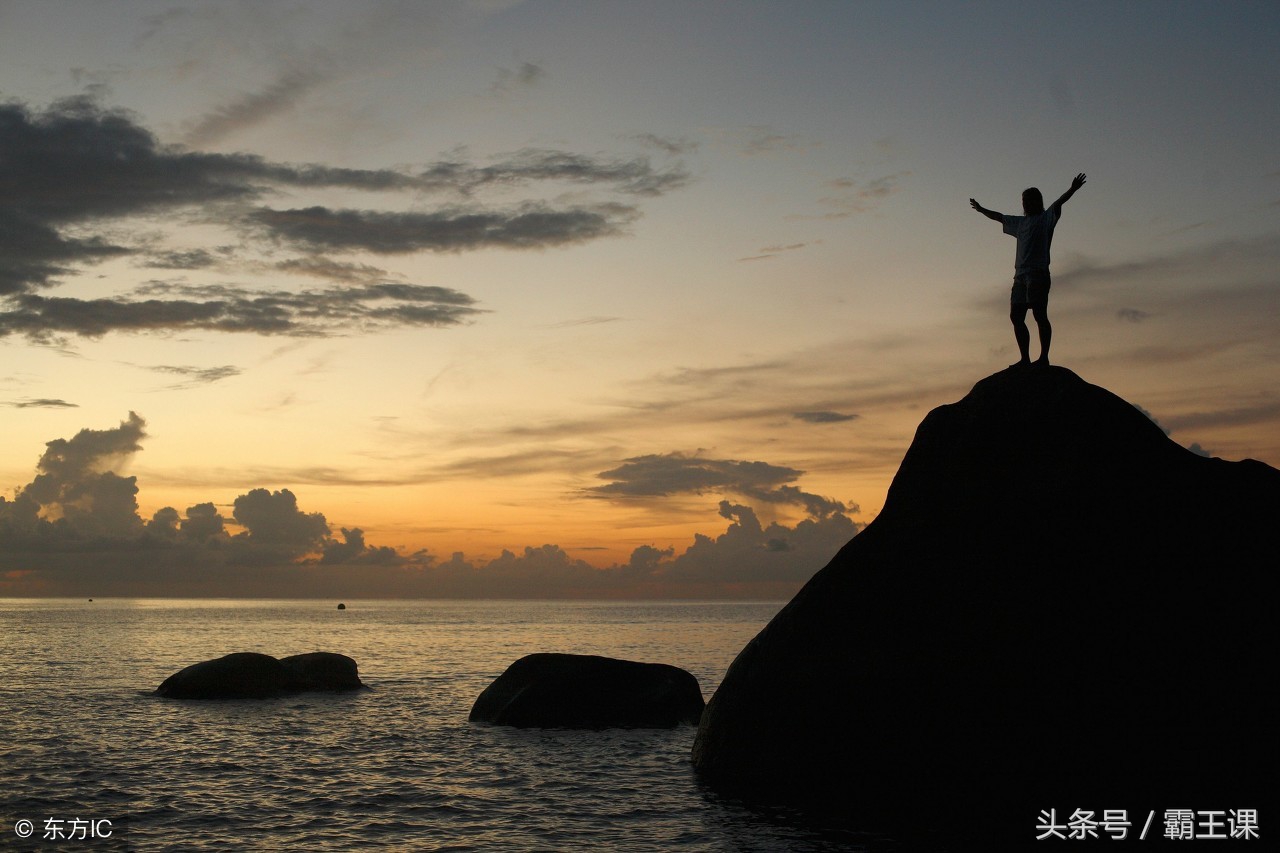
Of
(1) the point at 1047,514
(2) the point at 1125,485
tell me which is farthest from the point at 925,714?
(2) the point at 1125,485

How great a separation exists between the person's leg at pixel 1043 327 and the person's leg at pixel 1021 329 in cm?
11

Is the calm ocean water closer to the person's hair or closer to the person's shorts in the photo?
the person's shorts

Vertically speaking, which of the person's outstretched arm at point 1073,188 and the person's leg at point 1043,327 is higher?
the person's outstretched arm at point 1073,188

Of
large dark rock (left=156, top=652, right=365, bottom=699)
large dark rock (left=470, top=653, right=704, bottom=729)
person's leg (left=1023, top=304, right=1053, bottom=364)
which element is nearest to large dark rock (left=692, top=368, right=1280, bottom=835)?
person's leg (left=1023, top=304, right=1053, bottom=364)

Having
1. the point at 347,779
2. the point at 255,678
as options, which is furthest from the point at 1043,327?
the point at 255,678

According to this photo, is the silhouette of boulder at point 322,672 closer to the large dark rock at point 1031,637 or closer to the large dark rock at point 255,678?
the large dark rock at point 255,678

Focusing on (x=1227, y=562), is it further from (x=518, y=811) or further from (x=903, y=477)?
(x=518, y=811)

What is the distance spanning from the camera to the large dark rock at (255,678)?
1534 inches

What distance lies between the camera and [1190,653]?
48.4 feet

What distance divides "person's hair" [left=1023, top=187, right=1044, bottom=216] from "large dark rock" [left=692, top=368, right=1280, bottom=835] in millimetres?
2881

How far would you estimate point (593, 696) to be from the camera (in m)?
30.6

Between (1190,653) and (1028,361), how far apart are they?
18.8ft

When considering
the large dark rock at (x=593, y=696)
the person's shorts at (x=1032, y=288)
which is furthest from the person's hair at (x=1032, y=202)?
the large dark rock at (x=593, y=696)

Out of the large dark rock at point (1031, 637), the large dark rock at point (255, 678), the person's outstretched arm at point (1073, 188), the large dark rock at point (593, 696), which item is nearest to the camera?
the large dark rock at point (1031, 637)
